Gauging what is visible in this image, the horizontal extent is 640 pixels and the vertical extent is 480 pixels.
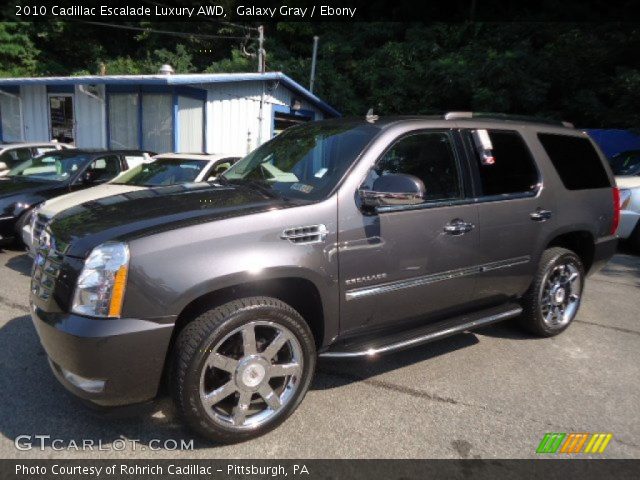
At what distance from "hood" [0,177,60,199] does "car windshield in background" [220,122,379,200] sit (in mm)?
4204

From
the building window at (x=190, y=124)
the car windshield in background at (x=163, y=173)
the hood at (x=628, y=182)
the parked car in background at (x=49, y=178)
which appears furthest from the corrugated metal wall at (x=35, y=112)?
the hood at (x=628, y=182)

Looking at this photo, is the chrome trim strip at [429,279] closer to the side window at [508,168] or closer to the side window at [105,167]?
the side window at [508,168]

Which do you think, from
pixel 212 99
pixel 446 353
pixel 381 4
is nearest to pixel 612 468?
pixel 446 353

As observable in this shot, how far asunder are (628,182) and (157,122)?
11.4 metres

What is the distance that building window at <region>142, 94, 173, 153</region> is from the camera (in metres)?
13.3

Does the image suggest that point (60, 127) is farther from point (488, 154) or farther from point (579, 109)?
point (579, 109)

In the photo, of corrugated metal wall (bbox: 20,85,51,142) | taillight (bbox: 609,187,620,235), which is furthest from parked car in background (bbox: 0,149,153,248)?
corrugated metal wall (bbox: 20,85,51,142)

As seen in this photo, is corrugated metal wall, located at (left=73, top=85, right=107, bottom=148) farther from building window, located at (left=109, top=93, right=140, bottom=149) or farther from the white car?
the white car

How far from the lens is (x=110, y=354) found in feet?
7.55

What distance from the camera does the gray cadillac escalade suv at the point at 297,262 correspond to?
2383mm

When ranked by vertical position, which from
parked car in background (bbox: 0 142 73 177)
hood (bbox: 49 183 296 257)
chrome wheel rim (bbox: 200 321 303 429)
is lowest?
chrome wheel rim (bbox: 200 321 303 429)

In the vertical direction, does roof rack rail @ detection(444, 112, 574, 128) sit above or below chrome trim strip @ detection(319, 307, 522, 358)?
above

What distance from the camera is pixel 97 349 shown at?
7.50 feet

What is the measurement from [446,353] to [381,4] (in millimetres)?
28163
